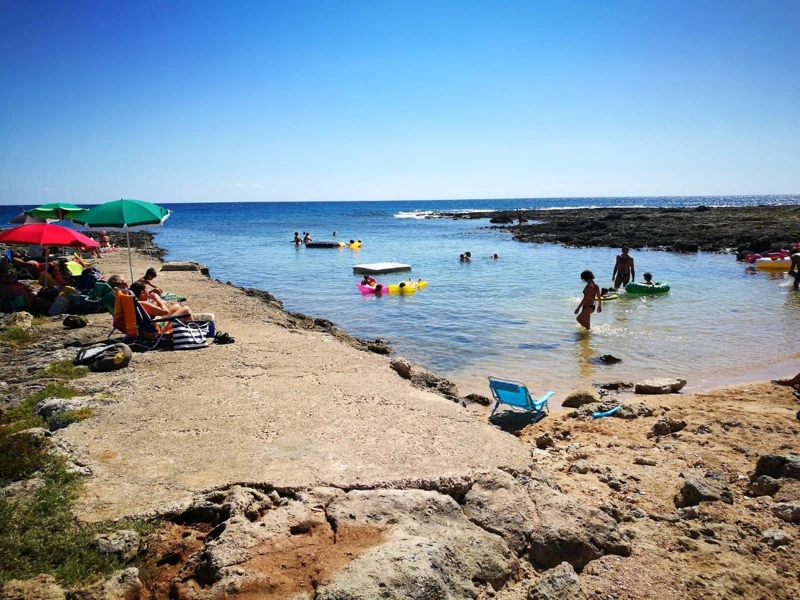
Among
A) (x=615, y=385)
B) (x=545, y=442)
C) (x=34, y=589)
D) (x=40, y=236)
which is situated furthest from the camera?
(x=40, y=236)

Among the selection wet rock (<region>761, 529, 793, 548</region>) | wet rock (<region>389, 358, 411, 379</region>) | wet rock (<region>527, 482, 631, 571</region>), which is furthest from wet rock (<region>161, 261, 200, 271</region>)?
wet rock (<region>761, 529, 793, 548</region>)

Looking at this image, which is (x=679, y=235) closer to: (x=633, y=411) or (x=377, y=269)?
(x=377, y=269)

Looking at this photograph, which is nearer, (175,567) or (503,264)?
(175,567)

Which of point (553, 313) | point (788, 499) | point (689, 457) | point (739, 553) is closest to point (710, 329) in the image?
point (553, 313)

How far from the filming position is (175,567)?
3.30m

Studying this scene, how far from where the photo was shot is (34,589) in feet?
9.54

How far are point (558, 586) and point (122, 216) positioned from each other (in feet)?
32.3

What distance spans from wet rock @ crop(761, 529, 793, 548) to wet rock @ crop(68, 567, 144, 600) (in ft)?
14.5

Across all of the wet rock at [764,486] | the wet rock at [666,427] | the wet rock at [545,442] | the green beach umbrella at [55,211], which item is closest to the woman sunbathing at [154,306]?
the wet rock at [545,442]

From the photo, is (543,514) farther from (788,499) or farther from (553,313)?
(553,313)

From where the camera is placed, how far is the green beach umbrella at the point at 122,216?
10.1 meters

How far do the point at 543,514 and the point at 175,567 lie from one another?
2632 millimetres

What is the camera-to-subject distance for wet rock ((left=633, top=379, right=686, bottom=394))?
852cm

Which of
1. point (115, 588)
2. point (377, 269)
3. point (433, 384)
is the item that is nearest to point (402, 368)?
point (433, 384)
